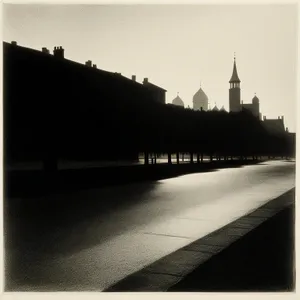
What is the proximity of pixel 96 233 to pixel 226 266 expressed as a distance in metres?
2.34

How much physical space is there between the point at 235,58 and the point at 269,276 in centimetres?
334

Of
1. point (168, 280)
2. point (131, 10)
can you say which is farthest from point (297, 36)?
point (168, 280)

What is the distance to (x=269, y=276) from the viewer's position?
15.5ft

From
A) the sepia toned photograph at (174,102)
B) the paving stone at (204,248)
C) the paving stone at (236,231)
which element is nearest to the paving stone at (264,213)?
the sepia toned photograph at (174,102)

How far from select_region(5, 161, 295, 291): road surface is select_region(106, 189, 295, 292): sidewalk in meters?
0.30

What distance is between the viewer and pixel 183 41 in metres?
6.24

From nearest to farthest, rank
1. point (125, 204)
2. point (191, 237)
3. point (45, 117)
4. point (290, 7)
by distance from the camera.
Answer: point (290, 7) < point (191, 237) < point (125, 204) < point (45, 117)

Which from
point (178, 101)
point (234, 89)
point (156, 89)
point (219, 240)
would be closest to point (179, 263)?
point (219, 240)

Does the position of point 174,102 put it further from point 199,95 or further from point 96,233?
point 96,233

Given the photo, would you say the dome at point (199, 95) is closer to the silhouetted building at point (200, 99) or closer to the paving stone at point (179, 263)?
the silhouetted building at point (200, 99)

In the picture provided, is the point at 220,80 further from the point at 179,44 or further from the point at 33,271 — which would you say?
the point at 33,271

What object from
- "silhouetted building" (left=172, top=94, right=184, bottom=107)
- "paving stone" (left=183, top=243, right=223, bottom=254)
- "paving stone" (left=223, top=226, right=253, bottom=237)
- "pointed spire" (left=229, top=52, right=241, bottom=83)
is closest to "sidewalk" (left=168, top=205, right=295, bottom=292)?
"paving stone" (left=183, top=243, right=223, bottom=254)

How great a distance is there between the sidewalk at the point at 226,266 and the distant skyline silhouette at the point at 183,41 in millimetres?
1675

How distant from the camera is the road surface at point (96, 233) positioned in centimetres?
467
